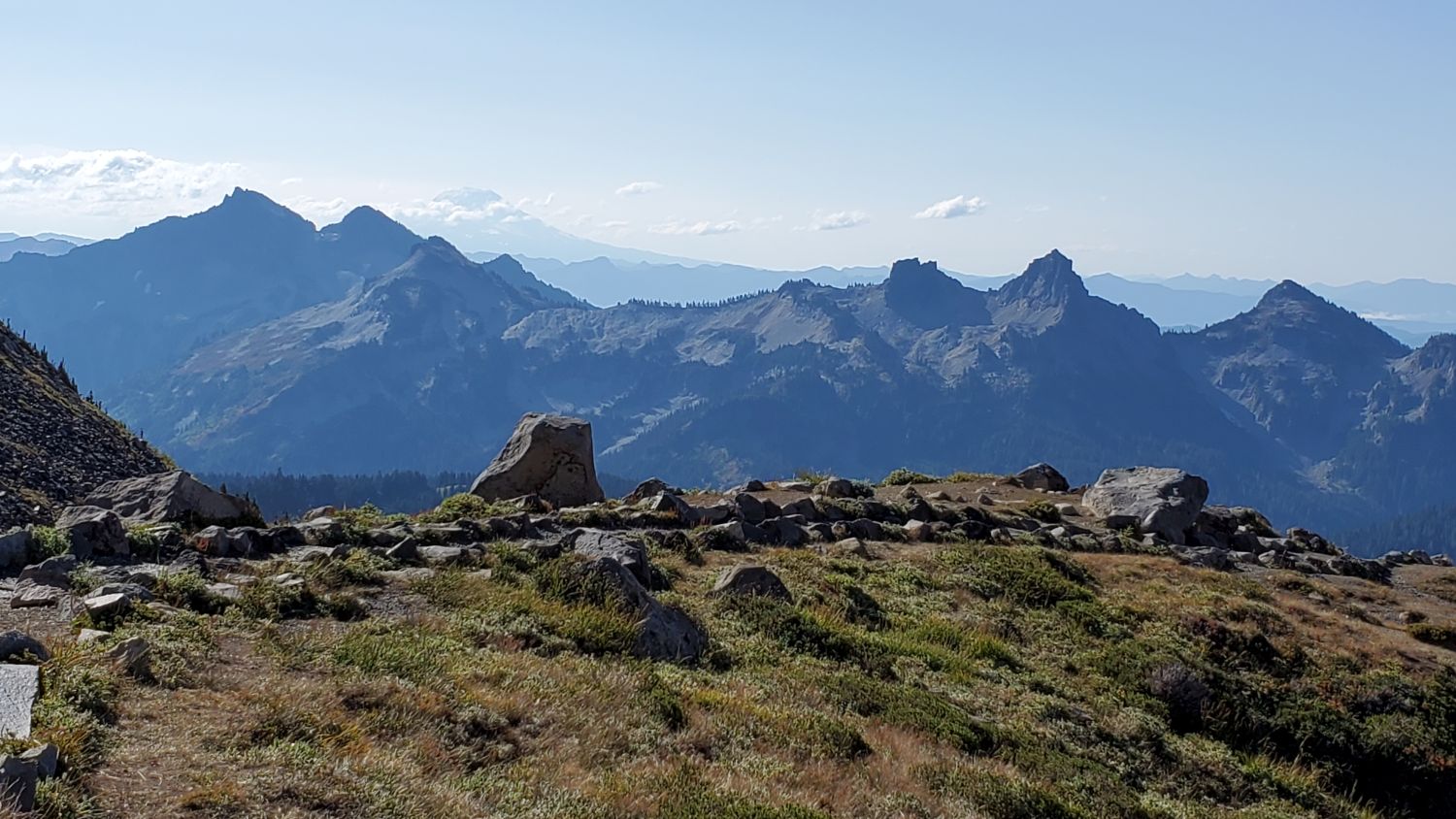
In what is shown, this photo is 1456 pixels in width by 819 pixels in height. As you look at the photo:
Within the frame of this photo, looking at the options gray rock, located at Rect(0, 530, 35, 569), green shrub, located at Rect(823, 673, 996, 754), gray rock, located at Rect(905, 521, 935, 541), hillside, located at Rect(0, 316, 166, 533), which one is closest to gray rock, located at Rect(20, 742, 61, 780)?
gray rock, located at Rect(0, 530, 35, 569)

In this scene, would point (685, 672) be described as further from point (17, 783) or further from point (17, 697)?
point (17, 783)

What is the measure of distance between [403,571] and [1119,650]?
14.6 meters

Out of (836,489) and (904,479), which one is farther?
(904,479)

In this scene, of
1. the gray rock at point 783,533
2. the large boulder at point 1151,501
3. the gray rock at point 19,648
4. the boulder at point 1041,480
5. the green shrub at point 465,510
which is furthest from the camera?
the boulder at point 1041,480

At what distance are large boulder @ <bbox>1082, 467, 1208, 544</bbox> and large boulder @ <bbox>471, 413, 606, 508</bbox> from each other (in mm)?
18543

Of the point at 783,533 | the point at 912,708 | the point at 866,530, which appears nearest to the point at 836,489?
the point at 866,530

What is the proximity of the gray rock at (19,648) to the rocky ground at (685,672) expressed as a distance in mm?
41

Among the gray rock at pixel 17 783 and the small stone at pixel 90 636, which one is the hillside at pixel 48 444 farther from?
the gray rock at pixel 17 783

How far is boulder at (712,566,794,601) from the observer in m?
20.1

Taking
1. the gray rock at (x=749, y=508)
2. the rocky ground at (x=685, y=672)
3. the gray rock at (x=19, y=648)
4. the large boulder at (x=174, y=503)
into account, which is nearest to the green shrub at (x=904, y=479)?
the rocky ground at (x=685, y=672)

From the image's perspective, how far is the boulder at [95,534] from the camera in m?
16.9

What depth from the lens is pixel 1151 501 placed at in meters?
36.6

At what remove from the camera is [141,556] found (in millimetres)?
17391

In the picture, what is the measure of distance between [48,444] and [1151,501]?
38846 millimetres
